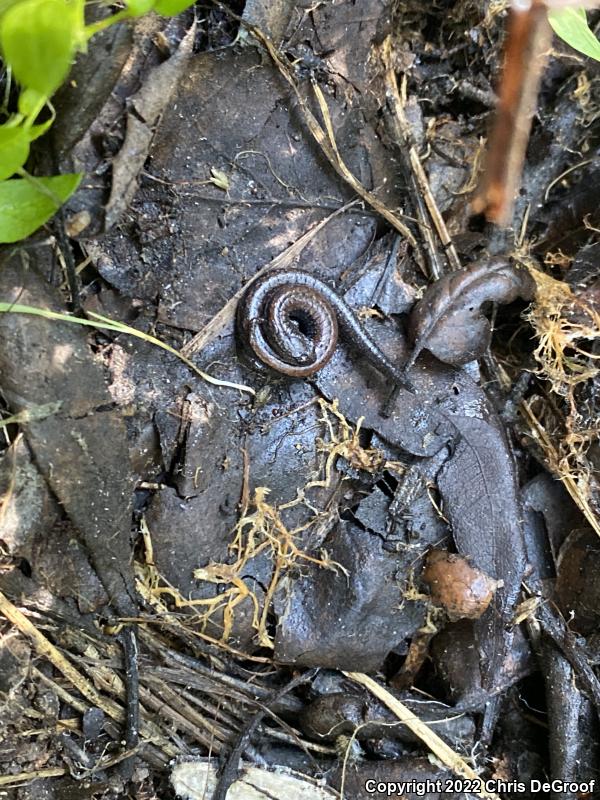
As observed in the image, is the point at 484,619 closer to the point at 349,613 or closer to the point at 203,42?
the point at 349,613

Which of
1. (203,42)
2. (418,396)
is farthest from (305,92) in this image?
(418,396)

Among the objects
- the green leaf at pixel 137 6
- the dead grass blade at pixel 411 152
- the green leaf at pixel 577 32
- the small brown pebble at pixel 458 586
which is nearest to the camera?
the green leaf at pixel 137 6

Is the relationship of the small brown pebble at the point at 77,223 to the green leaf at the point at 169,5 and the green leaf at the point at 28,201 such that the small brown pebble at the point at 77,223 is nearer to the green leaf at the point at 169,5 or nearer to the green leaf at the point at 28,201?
the green leaf at the point at 28,201

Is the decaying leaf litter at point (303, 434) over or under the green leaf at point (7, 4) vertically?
under

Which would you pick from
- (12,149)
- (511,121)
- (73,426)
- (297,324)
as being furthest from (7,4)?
(511,121)

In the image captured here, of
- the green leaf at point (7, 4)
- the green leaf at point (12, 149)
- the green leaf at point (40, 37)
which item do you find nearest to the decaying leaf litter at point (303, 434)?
the green leaf at point (12, 149)

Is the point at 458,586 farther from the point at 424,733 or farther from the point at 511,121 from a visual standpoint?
the point at 511,121
